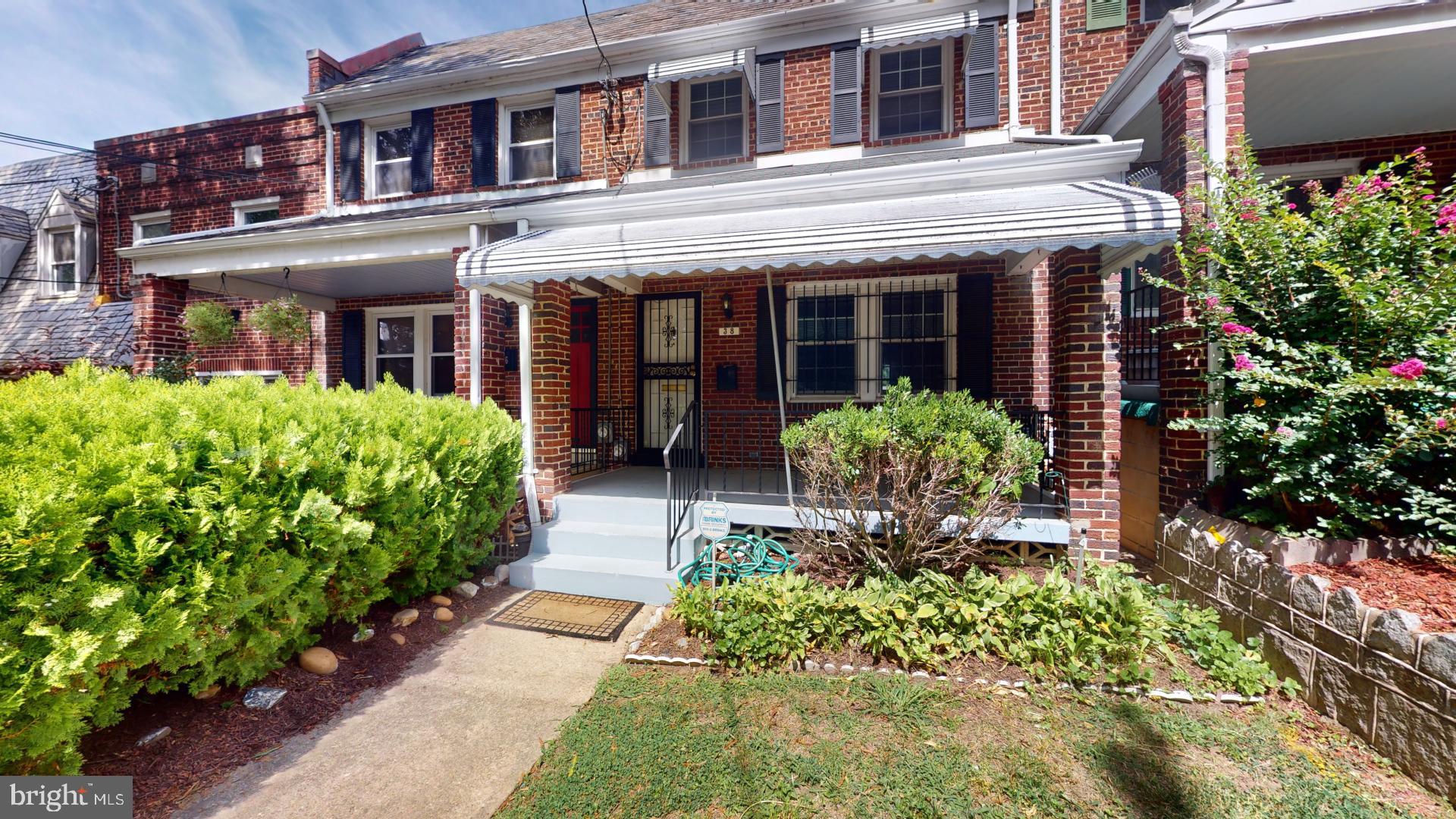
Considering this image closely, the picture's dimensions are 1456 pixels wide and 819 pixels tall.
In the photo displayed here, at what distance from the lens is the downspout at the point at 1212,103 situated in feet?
13.8

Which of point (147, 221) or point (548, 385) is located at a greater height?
point (147, 221)

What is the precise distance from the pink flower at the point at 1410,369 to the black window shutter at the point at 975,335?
12.3 ft

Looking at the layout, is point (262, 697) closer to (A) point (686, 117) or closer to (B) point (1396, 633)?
(B) point (1396, 633)

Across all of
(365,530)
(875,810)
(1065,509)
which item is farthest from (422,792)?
(1065,509)

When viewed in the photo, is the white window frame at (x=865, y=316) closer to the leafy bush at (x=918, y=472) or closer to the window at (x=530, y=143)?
the leafy bush at (x=918, y=472)

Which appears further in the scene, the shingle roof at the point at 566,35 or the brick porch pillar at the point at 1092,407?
the shingle roof at the point at 566,35

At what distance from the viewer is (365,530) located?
11.1 ft

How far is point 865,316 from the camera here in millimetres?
7402

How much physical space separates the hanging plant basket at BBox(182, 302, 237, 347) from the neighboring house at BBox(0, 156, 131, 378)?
372 cm

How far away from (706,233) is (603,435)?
4.03 meters

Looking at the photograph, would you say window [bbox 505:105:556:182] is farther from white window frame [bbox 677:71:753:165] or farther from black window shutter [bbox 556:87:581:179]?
white window frame [bbox 677:71:753:165]

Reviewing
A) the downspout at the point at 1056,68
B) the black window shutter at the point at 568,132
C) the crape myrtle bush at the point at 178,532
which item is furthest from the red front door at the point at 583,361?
the downspout at the point at 1056,68

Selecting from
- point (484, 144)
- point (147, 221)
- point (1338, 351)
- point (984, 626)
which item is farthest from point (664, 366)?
point (147, 221)

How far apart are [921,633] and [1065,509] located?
2.34 m
